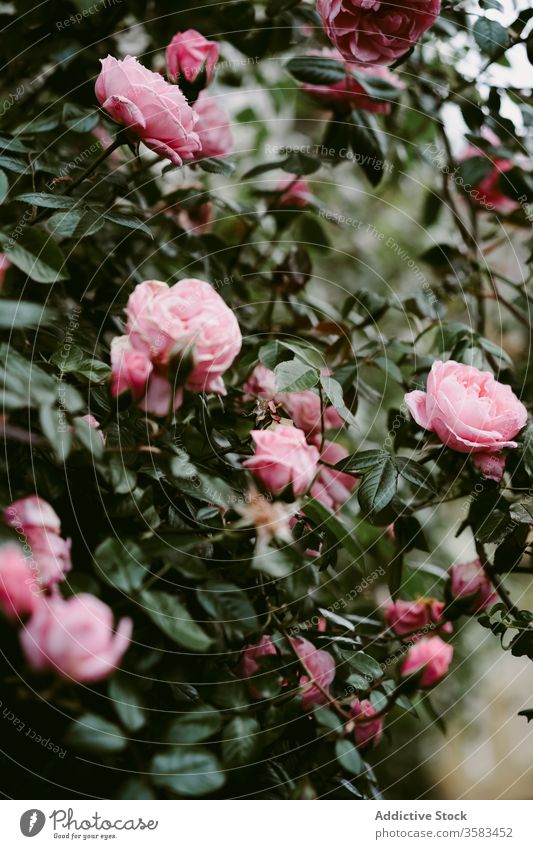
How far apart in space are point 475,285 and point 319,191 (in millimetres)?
411

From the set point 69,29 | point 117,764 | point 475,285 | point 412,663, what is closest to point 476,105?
point 475,285

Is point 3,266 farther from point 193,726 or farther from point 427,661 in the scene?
point 427,661

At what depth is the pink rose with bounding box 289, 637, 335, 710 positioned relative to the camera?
44cm

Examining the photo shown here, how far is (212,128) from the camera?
624 millimetres

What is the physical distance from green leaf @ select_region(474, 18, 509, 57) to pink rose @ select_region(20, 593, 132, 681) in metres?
0.54

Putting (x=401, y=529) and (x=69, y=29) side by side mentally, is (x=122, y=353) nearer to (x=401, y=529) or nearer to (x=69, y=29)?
(x=401, y=529)

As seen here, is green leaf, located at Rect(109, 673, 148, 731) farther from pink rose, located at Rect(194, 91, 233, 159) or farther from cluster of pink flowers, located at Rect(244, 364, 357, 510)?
pink rose, located at Rect(194, 91, 233, 159)

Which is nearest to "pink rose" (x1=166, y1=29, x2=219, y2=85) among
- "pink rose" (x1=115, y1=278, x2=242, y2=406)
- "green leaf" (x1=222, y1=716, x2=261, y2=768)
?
"pink rose" (x1=115, y1=278, x2=242, y2=406)

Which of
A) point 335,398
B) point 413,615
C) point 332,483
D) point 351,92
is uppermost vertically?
point 351,92

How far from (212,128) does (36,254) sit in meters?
0.29

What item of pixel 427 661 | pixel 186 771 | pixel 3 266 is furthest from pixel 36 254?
pixel 427 661

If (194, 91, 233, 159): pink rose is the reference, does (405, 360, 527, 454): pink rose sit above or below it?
below

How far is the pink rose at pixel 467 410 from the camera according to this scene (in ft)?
1.47

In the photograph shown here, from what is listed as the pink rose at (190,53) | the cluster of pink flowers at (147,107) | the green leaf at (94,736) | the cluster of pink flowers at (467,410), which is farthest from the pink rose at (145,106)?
the green leaf at (94,736)
